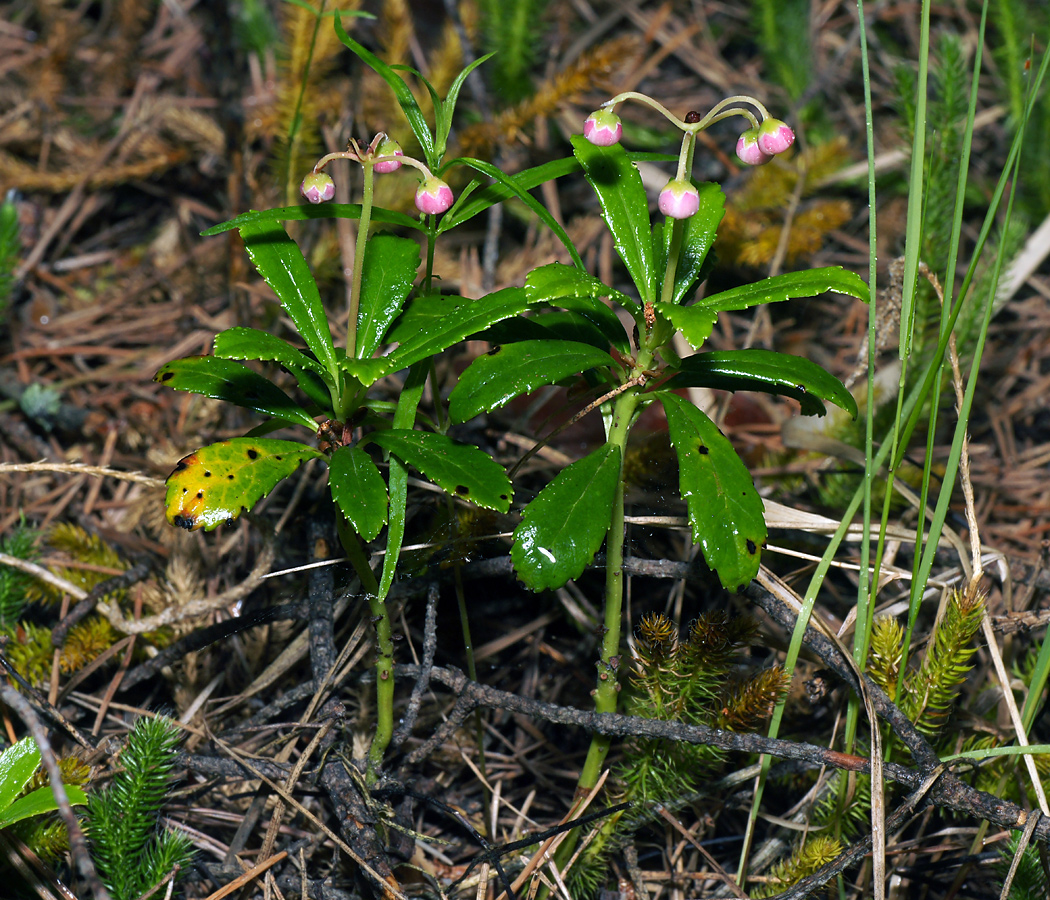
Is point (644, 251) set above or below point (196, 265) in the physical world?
above

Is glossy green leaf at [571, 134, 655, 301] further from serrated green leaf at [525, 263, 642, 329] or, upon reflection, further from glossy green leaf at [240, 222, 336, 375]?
glossy green leaf at [240, 222, 336, 375]

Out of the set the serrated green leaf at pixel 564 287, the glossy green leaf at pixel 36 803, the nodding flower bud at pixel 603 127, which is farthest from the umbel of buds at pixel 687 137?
the glossy green leaf at pixel 36 803

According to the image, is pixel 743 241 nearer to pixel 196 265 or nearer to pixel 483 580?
pixel 483 580

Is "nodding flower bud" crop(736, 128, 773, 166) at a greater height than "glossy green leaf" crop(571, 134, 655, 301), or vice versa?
"nodding flower bud" crop(736, 128, 773, 166)

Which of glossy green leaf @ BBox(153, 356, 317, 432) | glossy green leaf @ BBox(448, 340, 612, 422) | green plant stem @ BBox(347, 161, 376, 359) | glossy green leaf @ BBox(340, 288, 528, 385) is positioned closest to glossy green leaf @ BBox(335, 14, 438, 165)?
green plant stem @ BBox(347, 161, 376, 359)

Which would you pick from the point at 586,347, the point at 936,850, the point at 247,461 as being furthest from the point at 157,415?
the point at 936,850

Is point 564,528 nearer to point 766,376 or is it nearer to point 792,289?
point 766,376

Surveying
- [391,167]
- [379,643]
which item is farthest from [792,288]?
[379,643]
